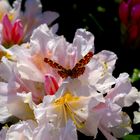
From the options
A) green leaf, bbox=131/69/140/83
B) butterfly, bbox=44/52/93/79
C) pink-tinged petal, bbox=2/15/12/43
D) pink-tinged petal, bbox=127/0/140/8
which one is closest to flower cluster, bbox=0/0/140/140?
butterfly, bbox=44/52/93/79

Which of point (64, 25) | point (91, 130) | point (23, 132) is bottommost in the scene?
point (64, 25)

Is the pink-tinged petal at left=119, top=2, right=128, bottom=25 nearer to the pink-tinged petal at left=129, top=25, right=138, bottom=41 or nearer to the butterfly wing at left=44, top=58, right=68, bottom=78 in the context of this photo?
the pink-tinged petal at left=129, top=25, right=138, bottom=41

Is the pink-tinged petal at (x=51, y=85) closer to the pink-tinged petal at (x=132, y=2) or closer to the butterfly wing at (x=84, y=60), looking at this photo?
the butterfly wing at (x=84, y=60)

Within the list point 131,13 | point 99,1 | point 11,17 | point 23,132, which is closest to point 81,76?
point 23,132

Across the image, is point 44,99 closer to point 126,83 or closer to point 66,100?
point 66,100

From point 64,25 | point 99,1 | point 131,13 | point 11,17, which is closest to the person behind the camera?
point 11,17

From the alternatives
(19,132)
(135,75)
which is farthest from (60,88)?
(135,75)

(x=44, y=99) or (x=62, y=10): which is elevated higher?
(x=44, y=99)

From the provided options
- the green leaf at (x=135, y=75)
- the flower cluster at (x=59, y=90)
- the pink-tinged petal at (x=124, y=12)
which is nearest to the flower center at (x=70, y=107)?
the flower cluster at (x=59, y=90)
